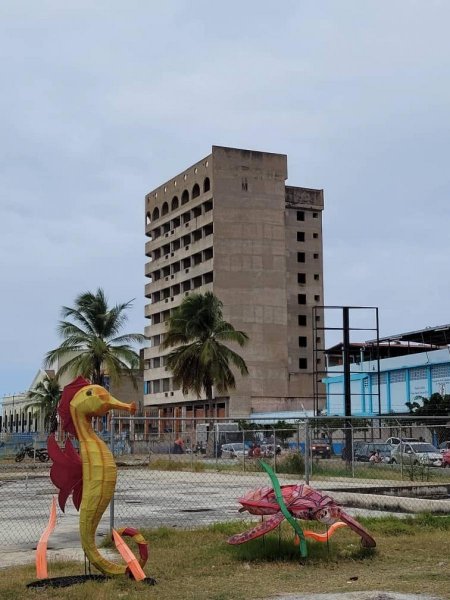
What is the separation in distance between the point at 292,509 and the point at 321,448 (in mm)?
20555

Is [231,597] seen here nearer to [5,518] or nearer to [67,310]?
[5,518]

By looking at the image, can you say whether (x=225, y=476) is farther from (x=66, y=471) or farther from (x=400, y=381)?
(x=400, y=381)

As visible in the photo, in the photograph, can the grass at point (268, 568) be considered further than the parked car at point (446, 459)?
No

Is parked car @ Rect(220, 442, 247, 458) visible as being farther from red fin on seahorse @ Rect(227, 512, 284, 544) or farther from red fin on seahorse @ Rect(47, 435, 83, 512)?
red fin on seahorse @ Rect(47, 435, 83, 512)

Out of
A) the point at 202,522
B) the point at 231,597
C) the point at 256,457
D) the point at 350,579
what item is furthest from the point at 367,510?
the point at 256,457

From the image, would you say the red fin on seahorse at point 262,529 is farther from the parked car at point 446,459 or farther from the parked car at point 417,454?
the parked car at point 446,459

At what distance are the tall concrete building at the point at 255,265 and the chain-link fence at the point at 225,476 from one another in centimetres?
4263

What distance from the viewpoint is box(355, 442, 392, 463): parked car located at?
28953 millimetres

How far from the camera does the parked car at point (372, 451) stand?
28953mm

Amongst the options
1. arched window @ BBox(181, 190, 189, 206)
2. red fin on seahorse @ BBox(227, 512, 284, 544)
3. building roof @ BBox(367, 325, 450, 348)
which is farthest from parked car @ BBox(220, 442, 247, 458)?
arched window @ BBox(181, 190, 189, 206)

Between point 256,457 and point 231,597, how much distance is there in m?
20.0

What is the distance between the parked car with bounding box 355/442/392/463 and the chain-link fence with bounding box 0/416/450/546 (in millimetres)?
34

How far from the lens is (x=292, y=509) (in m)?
10.3

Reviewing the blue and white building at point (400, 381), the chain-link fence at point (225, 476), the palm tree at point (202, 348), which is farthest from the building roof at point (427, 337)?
the chain-link fence at point (225, 476)
